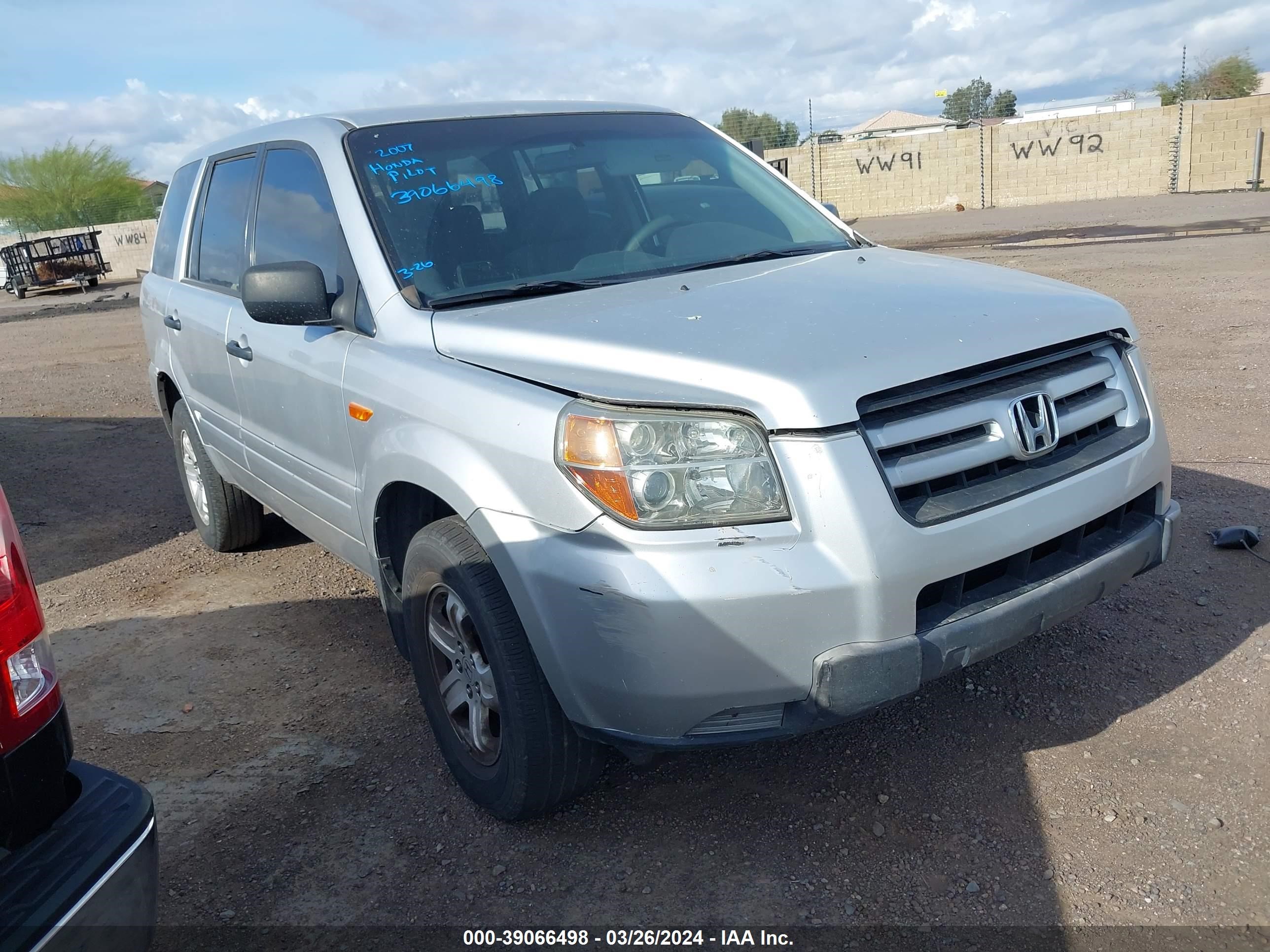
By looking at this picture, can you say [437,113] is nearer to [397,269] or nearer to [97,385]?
[397,269]

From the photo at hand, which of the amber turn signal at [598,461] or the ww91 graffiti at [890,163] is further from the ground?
the amber turn signal at [598,461]

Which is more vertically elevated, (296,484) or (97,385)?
(296,484)

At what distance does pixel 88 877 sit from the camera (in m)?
1.76

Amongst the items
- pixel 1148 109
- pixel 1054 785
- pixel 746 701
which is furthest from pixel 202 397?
pixel 1148 109

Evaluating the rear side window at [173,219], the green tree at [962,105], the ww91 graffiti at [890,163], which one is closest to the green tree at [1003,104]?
the green tree at [962,105]

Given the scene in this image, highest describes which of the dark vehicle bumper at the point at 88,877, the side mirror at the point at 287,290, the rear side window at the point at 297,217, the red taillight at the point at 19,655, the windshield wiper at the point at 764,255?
the rear side window at the point at 297,217

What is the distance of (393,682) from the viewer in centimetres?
372

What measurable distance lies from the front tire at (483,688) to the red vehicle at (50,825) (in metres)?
0.85

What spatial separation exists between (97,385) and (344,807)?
9.70 m

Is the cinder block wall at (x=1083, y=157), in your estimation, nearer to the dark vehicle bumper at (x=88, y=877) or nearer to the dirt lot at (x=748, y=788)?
the dirt lot at (x=748, y=788)

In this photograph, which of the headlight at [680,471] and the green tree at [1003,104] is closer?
the headlight at [680,471]

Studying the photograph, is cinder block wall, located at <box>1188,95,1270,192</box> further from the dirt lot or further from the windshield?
the windshield

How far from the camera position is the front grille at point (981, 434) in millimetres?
2281

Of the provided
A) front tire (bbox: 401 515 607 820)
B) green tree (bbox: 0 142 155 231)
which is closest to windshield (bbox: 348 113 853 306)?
front tire (bbox: 401 515 607 820)
